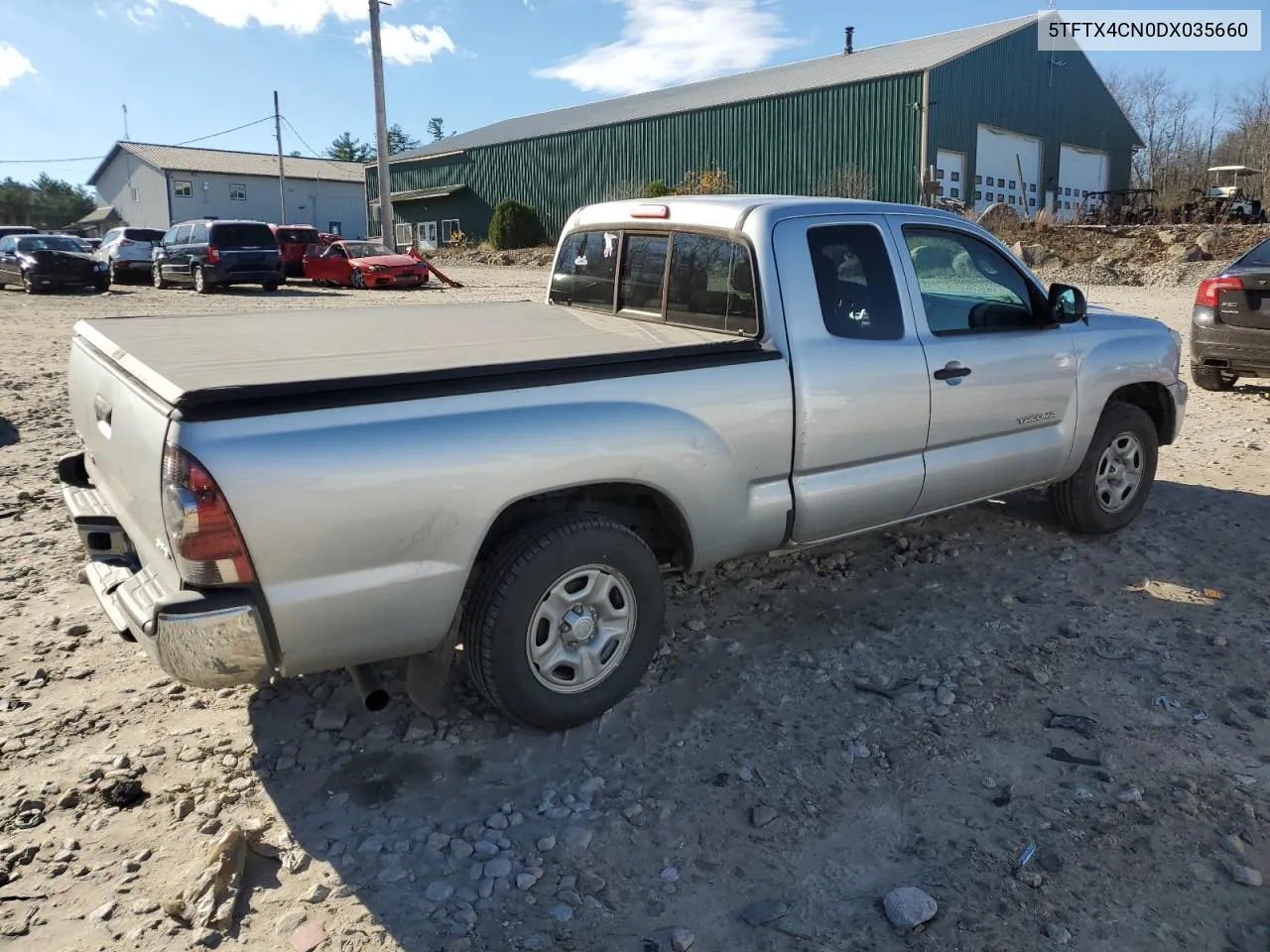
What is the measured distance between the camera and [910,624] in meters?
4.52

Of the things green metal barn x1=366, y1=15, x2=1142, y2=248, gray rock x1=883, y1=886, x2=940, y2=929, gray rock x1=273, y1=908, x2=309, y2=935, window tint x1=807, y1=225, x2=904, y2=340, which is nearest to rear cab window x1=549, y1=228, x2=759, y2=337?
window tint x1=807, y1=225, x2=904, y2=340

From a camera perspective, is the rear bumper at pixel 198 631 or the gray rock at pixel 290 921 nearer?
the gray rock at pixel 290 921

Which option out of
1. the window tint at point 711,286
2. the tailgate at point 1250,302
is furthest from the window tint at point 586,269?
the tailgate at point 1250,302

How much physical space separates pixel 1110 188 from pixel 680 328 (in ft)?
141

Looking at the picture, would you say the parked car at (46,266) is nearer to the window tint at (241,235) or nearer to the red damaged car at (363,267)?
the window tint at (241,235)

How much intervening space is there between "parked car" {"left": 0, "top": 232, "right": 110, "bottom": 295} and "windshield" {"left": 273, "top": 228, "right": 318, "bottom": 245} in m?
5.43

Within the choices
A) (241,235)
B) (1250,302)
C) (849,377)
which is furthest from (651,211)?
(241,235)

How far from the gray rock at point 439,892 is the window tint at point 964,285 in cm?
320

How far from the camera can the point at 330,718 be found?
3.70 m

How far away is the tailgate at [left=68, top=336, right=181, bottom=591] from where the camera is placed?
2914 mm

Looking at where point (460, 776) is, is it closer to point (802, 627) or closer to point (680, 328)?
point (802, 627)

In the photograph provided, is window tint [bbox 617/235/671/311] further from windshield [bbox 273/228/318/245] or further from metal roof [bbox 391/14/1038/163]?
metal roof [bbox 391/14/1038/163]

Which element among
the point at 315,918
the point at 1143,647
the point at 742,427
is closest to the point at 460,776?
the point at 315,918

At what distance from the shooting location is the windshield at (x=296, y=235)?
28.3 metres
